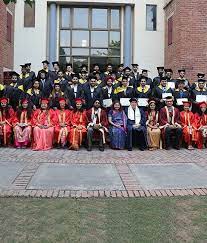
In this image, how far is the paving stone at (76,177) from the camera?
6.90 meters

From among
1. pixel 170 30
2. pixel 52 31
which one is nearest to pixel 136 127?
pixel 170 30

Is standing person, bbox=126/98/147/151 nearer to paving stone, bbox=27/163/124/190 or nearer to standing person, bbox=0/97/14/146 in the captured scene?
paving stone, bbox=27/163/124/190

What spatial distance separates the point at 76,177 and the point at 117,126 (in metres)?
4.12

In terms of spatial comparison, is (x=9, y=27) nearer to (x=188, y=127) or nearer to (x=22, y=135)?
(x=22, y=135)

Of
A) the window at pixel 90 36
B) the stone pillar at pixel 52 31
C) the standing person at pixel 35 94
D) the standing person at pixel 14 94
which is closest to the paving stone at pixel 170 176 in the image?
the standing person at pixel 35 94

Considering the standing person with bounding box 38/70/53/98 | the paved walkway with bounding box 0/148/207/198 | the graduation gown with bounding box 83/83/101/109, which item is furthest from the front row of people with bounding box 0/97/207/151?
the standing person with bounding box 38/70/53/98

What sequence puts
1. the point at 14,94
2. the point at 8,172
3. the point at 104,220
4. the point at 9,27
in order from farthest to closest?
the point at 9,27 < the point at 14,94 < the point at 8,172 < the point at 104,220

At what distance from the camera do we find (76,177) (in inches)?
299

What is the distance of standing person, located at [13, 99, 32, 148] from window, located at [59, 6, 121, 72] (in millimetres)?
8448

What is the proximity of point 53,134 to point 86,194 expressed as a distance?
17.1ft

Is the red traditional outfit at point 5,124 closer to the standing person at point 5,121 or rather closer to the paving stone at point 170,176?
the standing person at point 5,121

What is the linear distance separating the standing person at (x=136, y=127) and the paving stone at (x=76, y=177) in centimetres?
277

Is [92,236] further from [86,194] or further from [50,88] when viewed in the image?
[50,88]

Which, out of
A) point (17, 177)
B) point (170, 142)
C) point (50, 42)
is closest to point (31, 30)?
point (50, 42)
